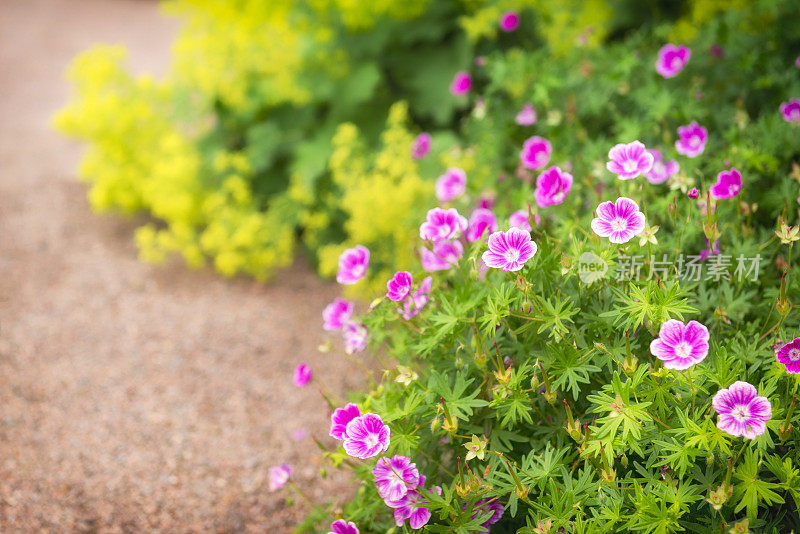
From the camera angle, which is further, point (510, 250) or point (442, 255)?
point (442, 255)

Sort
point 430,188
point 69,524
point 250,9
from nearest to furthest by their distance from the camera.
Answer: point 69,524 → point 430,188 → point 250,9

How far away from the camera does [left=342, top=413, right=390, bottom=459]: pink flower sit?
128 centimetres

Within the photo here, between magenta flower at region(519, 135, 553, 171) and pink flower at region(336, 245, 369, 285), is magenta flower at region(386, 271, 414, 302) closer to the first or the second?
pink flower at region(336, 245, 369, 285)

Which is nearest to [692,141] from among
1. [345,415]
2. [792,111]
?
[792,111]

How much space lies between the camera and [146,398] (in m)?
2.58

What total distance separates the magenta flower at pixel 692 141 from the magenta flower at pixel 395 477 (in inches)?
48.9

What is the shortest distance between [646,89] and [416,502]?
1.77 meters

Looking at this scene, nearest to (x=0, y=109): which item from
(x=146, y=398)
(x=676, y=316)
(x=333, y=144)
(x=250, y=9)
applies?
(x=250, y=9)

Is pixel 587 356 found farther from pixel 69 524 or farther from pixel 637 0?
pixel 637 0

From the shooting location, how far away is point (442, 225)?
154 centimetres

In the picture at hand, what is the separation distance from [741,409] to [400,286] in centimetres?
73

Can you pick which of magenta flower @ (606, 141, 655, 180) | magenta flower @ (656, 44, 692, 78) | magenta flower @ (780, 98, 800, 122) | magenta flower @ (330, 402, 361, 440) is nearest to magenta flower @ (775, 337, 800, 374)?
magenta flower @ (606, 141, 655, 180)

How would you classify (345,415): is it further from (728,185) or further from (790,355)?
(728,185)

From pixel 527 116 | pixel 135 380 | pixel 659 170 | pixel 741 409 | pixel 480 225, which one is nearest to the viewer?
pixel 741 409
